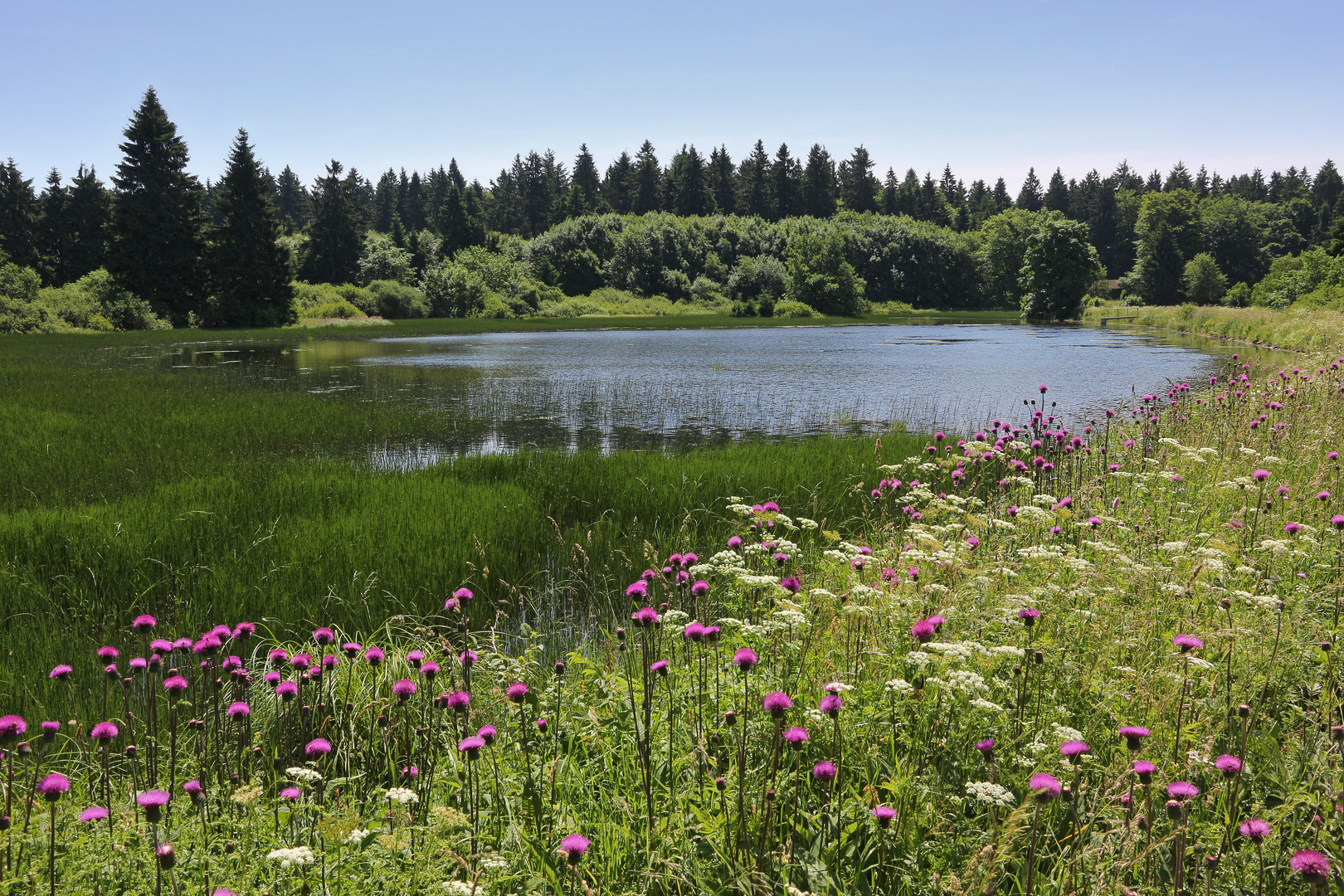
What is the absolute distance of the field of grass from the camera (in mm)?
2438

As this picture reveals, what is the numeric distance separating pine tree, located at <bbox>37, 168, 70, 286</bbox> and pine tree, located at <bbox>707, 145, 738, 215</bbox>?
281 feet

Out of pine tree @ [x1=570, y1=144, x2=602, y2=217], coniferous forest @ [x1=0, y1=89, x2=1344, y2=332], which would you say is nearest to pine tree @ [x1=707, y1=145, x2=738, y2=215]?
coniferous forest @ [x1=0, y1=89, x2=1344, y2=332]

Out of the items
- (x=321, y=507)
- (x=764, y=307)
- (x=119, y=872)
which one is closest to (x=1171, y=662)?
(x=119, y=872)

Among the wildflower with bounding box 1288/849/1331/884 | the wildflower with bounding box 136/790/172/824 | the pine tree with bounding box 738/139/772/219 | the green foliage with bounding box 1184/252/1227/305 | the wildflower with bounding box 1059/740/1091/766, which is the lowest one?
the wildflower with bounding box 1288/849/1331/884

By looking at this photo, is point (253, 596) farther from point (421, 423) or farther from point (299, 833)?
point (421, 423)

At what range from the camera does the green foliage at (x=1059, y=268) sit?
6569 cm

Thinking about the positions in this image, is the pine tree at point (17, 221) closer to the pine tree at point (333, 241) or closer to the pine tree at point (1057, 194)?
the pine tree at point (333, 241)

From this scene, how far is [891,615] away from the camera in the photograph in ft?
11.6

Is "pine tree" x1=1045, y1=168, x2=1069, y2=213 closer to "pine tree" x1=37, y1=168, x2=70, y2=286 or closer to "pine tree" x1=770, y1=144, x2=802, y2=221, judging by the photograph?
"pine tree" x1=770, y1=144, x2=802, y2=221

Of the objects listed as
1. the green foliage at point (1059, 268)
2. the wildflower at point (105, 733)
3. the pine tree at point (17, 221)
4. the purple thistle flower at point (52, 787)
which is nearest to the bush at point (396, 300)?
the pine tree at point (17, 221)

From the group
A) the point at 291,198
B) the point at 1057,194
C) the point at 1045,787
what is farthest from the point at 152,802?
the point at 1057,194

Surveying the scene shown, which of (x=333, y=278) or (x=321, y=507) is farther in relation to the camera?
(x=333, y=278)

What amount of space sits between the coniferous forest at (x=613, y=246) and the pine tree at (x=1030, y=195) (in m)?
6.74

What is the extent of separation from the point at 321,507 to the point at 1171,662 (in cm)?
820
